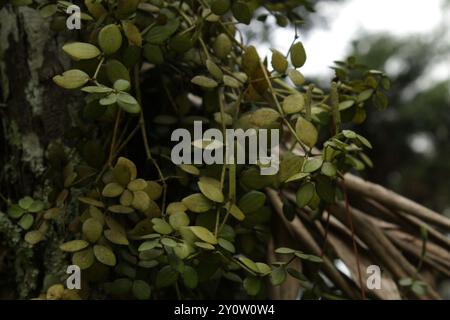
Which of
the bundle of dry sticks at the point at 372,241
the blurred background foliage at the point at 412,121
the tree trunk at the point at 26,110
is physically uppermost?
the blurred background foliage at the point at 412,121

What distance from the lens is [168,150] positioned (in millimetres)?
654

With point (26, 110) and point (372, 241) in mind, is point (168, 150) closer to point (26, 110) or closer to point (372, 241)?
point (26, 110)

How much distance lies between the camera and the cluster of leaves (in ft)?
1.73

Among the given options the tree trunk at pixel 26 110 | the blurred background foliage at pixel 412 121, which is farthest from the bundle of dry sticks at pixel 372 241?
the blurred background foliage at pixel 412 121

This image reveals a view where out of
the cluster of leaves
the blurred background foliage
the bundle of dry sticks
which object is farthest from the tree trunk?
the blurred background foliage

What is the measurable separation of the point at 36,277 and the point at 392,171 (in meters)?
2.41

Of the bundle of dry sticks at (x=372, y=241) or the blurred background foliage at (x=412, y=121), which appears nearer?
the bundle of dry sticks at (x=372, y=241)

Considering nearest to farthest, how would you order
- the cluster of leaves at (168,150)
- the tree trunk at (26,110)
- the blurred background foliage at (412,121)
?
1. the cluster of leaves at (168,150)
2. the tree trunk at (26,110)
3. the blurred background foliage at (412,121)

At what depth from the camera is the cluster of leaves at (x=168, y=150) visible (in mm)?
529

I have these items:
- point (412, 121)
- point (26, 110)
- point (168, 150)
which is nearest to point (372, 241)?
point (168, 150)

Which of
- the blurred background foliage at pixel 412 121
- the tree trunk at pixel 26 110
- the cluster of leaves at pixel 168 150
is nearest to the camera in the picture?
the cluster of leaves at pixel 168 150

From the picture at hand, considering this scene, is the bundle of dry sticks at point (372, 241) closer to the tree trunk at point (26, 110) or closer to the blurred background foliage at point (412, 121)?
the tree trunk at point (26, 110)

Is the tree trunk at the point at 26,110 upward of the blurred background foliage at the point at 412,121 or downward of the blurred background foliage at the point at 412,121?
downward

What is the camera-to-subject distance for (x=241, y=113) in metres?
0.67
